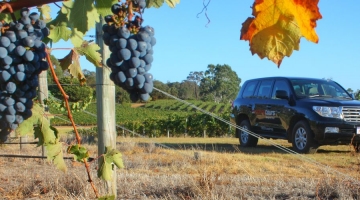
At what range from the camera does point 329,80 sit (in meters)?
9.52

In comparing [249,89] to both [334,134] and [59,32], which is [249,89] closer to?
[334,134]

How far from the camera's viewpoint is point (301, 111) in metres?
8.71

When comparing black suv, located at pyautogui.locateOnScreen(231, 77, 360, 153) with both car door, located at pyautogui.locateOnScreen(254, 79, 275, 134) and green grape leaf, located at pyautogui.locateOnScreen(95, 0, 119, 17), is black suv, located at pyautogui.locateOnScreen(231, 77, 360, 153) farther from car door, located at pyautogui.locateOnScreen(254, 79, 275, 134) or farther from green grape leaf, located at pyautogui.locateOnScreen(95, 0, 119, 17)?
green grape leaf, located at pyautogui.locateOnScreen(95, 0, 119, 17)

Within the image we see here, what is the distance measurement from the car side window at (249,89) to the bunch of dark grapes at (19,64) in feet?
30.9

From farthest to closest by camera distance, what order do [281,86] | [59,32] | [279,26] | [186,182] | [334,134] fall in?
1. [281,86]
2. [334,134]
3. [186,182]
4. [59,32]
5. [279,26]

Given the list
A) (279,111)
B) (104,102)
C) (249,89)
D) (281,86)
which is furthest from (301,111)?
(104,102)

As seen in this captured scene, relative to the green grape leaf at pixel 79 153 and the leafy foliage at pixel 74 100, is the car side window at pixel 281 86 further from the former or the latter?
the green grape leaf at pixel 79 153

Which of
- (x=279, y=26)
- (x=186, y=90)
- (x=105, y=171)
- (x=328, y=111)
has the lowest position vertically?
(x=105, y=171)

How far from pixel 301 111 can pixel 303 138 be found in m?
0.48

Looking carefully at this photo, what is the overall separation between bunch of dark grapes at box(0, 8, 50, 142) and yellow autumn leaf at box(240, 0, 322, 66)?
1.49 ft

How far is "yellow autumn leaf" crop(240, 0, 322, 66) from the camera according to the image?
1052mm

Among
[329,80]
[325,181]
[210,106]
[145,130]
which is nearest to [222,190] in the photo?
[325,181]

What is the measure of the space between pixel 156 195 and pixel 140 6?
4.01m

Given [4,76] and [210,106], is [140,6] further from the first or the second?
[210,106]
